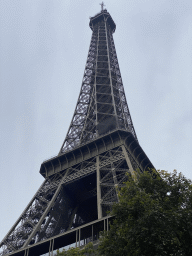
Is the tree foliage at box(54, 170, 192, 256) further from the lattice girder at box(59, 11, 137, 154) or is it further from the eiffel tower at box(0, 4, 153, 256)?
the lattice girder at box(59, 11, 137, 154)

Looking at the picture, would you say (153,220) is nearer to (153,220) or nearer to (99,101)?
(153,220)

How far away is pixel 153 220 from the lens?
16188mm

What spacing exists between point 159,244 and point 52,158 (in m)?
31.9

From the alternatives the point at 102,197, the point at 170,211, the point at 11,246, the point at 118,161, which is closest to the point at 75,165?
the point at 118,161

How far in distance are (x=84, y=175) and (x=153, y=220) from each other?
83.9 ft

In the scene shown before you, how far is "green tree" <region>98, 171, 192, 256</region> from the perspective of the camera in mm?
15656

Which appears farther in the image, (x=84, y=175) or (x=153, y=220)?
(x=84, y=175)

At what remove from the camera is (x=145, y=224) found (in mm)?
16109

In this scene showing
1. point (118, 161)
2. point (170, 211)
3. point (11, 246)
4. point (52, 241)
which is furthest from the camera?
point (118, 161)

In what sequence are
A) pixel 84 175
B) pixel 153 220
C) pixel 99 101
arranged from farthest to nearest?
pixel 99 101
pixel 84 175
pixel 153 220

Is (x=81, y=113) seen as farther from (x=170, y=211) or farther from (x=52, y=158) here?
(x=170, y=211)

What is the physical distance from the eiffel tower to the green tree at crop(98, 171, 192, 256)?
718 cm

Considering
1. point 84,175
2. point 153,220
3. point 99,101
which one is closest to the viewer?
point 153,220

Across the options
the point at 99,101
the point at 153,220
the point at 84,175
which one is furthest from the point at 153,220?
the point at 99,101
